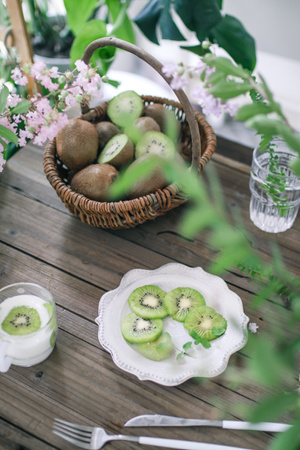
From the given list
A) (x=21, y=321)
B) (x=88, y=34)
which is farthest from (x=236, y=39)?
(x=21, y=321)

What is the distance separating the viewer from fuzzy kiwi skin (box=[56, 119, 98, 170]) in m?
1.09

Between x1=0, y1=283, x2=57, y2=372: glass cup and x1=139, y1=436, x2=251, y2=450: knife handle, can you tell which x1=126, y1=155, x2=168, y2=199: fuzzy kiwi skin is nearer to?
x1=0, y1=283, x2=57, y2=372: glass cup

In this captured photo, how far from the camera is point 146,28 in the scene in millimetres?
1601

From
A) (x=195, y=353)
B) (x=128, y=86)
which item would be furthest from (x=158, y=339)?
(x=128, y=86)

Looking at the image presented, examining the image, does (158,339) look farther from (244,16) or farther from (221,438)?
(244,16)

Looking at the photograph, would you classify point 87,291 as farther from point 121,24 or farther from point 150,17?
point 121,24

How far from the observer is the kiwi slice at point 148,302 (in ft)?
2.99

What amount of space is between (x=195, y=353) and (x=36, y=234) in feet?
1.63

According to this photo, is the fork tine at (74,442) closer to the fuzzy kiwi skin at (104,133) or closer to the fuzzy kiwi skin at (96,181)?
the fuzzy kiwi skin at (96,181)

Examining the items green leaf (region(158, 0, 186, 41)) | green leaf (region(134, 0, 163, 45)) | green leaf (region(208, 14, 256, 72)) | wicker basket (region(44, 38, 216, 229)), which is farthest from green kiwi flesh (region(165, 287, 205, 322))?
green leaf (region(134, 0, 163, 45))

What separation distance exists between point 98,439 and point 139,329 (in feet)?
0.70

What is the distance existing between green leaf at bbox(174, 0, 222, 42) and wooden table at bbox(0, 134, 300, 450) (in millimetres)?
344

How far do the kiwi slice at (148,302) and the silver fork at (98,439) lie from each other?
23 centimetres

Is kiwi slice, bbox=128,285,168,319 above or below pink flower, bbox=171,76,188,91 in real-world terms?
below
